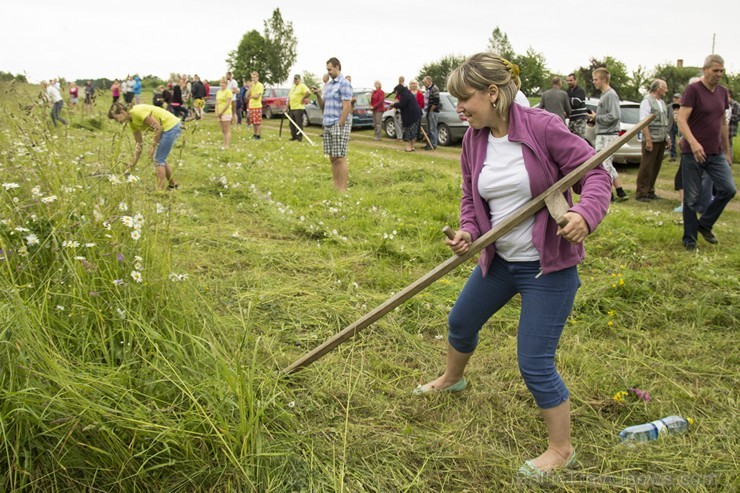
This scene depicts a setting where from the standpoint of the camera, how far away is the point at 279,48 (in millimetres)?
56281

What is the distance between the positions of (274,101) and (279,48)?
33576 mm

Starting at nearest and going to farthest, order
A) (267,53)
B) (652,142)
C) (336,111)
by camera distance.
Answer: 1. (336,111)
2. (652,142)
3. (267,53)

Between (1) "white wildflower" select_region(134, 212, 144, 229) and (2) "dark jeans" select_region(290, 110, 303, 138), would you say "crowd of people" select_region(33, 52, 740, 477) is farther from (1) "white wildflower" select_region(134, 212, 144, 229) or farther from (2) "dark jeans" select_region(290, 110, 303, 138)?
(2) "dark jeans" select_region(290, 110, 303, 138)

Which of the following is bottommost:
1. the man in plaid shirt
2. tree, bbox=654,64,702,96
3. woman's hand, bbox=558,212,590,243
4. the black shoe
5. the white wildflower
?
the black shoe

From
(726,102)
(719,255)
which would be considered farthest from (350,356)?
(726,102)

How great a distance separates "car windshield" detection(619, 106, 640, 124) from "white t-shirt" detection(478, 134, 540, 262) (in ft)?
39.1

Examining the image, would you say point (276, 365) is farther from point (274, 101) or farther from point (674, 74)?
point (674, 74)

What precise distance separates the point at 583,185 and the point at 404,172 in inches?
295

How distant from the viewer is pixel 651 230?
21.7ft

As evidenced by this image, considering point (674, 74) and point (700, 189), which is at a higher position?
point (674, 74)

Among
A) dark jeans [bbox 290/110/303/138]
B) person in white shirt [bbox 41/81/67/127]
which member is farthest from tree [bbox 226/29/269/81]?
person in white shirt [bbox 41/81/67/127]

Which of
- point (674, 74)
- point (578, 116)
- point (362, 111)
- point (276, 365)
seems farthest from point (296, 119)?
point (674, 74)

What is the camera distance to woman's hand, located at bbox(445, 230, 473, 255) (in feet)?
9.05

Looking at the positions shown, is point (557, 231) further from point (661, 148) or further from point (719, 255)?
point (661, 148)
